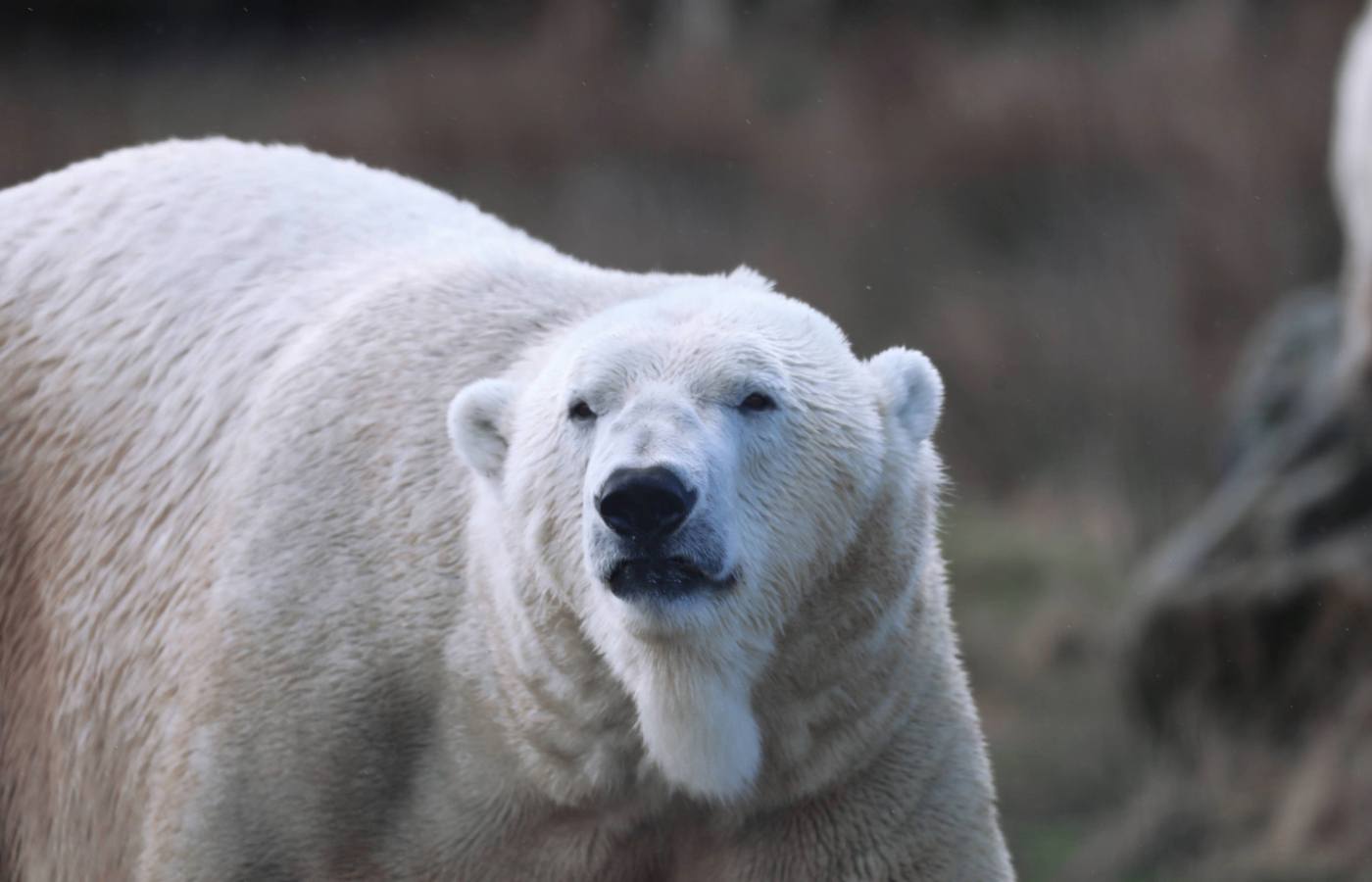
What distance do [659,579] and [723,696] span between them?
0.25 m

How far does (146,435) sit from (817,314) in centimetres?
125

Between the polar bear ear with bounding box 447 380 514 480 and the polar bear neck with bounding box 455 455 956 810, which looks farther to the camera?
the polar bear ear with bounding box 447 380 514 480

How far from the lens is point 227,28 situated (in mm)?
15375

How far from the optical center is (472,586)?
3.09 meters

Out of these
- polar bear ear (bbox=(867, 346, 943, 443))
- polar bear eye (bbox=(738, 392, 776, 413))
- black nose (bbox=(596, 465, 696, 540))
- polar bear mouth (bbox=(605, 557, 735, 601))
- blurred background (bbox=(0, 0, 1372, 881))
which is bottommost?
polar bear mouth (bbox=(605, 557, 735, 601))

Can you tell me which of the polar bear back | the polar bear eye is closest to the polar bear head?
the polar bear eye

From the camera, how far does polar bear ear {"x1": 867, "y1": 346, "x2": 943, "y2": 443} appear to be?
312cm

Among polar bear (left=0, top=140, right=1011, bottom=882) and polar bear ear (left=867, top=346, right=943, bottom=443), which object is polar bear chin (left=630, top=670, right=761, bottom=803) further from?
polar bear ear (left=867, top=346, right=943, bottom=443)

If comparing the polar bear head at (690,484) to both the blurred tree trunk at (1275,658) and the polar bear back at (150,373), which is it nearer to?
the polar bear back at (150,373)

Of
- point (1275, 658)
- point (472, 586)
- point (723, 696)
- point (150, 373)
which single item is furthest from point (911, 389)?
point (1275, 658)

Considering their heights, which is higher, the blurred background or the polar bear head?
Result: the blurred background

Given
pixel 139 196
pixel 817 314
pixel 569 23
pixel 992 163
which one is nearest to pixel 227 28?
pixel 569 23

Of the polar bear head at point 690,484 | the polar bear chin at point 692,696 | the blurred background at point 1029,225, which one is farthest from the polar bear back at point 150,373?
the blurred background at point 1029,225

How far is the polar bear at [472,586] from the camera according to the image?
9.45 feet
